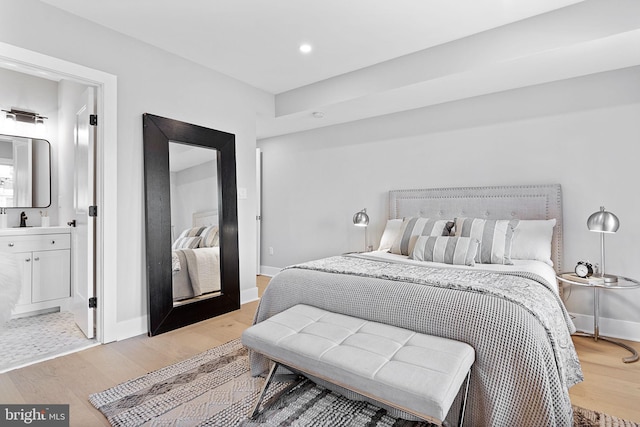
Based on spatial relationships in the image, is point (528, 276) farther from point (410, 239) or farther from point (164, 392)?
point (164, 392)

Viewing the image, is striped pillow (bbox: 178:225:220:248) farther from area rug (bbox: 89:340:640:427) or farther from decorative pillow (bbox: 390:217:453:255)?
decorative pillow (bbox: 390:217:453:255)

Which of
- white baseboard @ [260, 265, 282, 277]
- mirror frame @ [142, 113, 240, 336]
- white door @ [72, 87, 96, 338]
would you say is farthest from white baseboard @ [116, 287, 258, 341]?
white baseboard @ [260, 265, 282, 277]

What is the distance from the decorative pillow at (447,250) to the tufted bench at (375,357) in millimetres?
1128

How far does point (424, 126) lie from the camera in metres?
3.68

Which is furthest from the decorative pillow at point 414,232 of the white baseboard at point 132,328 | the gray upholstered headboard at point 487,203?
the white baseboard at point 132,328

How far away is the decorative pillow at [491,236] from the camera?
103 inches

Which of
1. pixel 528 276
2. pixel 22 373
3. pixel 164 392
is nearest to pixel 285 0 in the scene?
pixel 528 276

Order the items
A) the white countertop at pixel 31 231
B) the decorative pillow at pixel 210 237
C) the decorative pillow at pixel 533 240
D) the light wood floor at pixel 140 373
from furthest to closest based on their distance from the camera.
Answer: the decorative pillow at pixel 210 237, the white countertop at pixel 31 231, the decorative pillow at pixel 533 240, the light wood floor at pixel 140 373

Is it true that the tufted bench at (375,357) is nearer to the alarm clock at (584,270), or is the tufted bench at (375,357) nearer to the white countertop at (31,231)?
the alarm clock at (584,270)

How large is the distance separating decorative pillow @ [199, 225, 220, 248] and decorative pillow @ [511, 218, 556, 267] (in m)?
2.76

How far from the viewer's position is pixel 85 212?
2674 millimetres

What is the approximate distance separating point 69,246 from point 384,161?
3.64 metres

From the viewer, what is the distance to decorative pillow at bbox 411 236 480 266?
8.38 feet

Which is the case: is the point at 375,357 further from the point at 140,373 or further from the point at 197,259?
the point at 197,259
